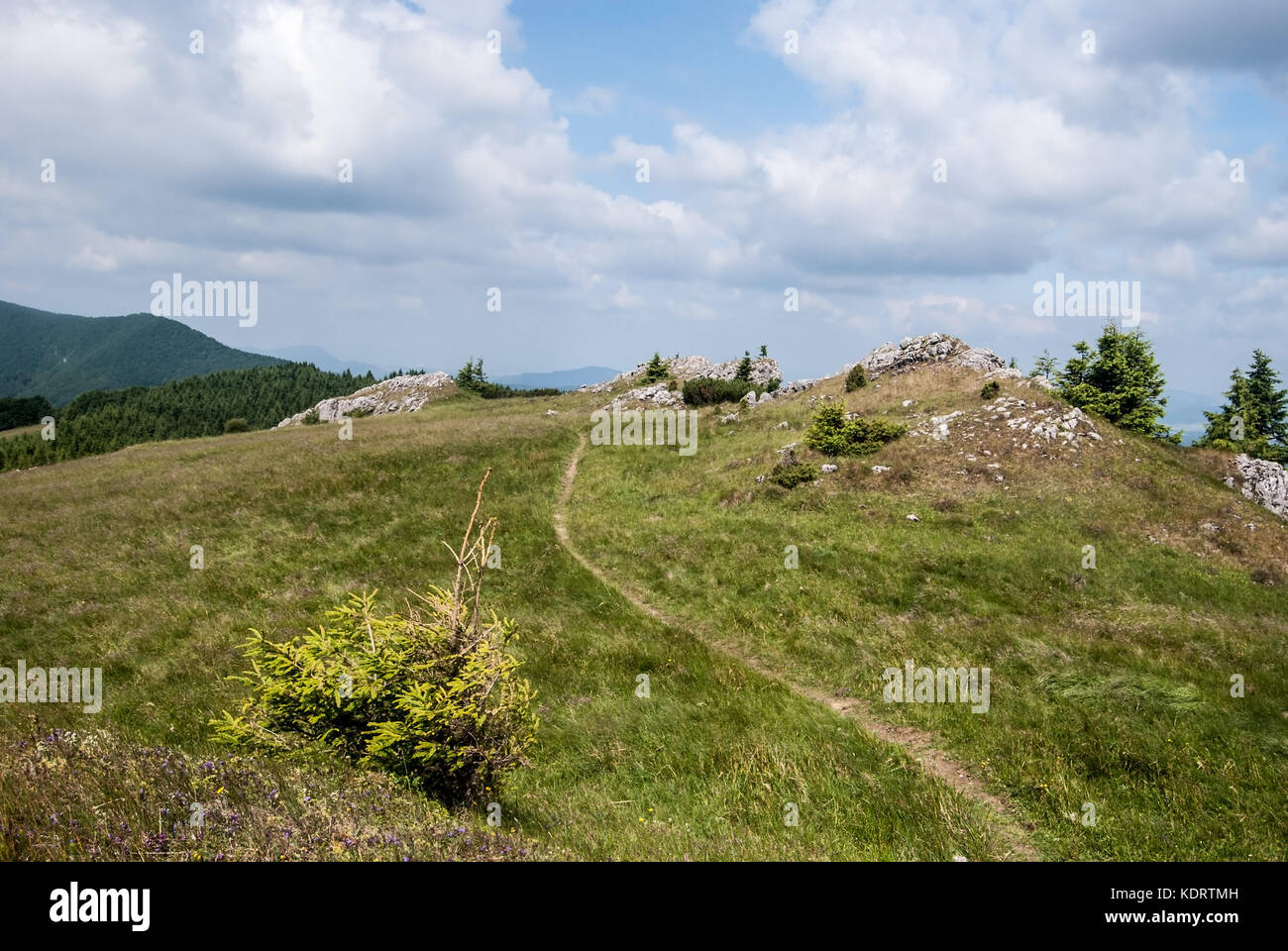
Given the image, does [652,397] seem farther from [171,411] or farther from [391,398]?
[171,411]

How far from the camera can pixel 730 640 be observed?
16.6m

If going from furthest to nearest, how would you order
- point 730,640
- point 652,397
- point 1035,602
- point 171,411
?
point 171,411
point 652,397
point 1035,602
point 730,640

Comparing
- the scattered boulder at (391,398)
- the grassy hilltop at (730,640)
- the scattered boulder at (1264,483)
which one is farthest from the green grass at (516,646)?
the scattered boulder at (391,398)

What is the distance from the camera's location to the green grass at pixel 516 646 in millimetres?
8523

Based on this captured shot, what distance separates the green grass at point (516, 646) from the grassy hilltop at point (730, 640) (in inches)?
3.5

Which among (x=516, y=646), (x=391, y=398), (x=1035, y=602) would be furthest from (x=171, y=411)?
(x=1035, y=602)

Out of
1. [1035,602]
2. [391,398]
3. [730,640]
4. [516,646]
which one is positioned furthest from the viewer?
[391,398]

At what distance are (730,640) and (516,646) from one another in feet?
19.1

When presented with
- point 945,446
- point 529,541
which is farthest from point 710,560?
point 945,446

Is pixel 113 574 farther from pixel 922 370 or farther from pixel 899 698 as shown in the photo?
pixel 922 370

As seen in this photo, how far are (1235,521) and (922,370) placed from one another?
76.7 feet

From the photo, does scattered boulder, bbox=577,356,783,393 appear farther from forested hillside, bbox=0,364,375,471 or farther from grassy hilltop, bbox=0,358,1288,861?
forested hillside, bbox=0,364,375,471

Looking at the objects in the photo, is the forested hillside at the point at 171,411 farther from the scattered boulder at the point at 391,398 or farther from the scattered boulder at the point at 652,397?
the scattered boulder at the point at 652,397
